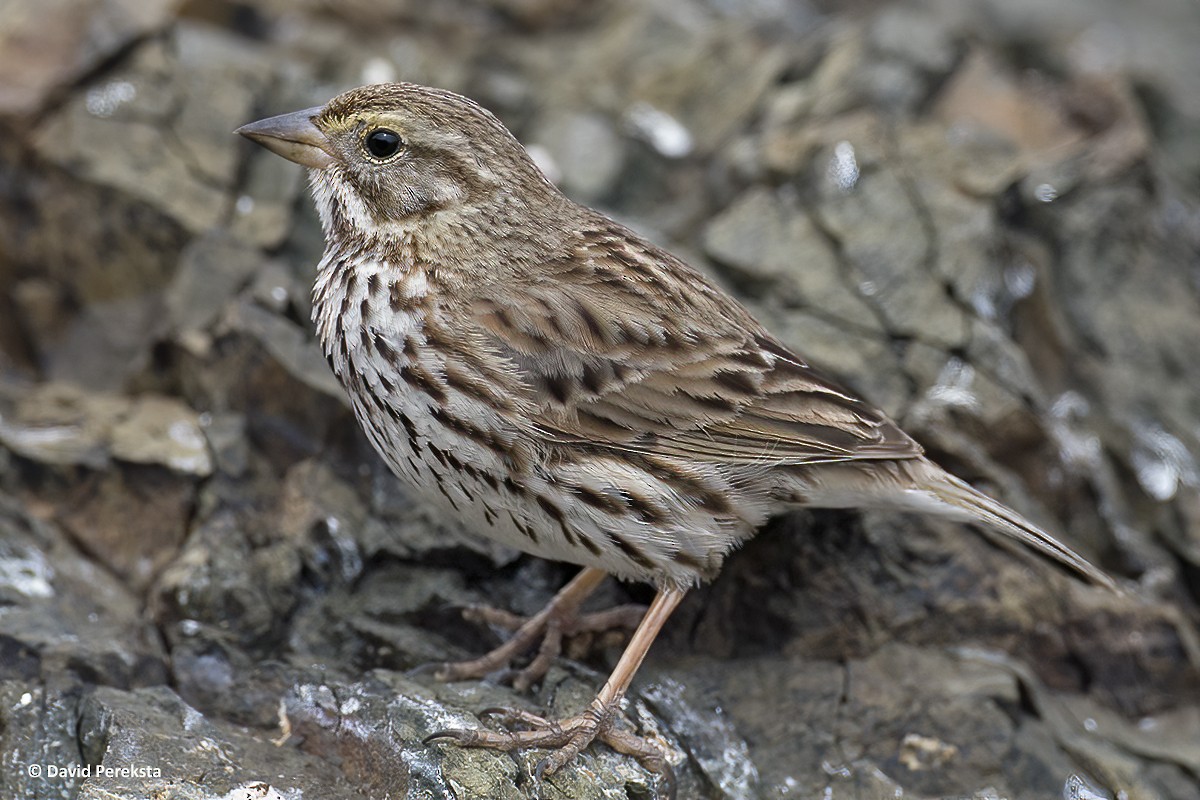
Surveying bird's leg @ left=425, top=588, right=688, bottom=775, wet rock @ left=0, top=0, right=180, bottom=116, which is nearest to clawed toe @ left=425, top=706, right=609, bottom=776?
bird's leg @ left=425, top=588, right=688, bottom=775

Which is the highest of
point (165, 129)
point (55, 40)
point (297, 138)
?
point (297, 138)

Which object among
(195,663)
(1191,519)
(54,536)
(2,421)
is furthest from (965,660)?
(2,421)

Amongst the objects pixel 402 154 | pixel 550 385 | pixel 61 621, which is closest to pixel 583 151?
pixel 402 154

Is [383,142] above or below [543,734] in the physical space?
above

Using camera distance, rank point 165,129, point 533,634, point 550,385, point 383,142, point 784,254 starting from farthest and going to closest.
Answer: point 165,129
point 784,254
point 533,634
point 383,142
point 550,385

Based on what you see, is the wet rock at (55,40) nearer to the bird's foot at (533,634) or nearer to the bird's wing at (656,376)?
the bird's wing at (656,376)

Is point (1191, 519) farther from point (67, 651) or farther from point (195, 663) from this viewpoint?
point (67, 651)

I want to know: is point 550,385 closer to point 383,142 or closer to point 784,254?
point 383,142
